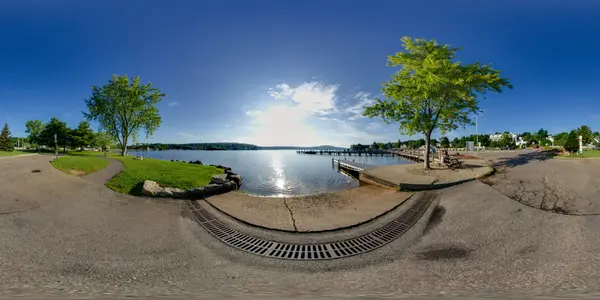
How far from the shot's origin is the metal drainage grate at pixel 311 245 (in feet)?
15.1

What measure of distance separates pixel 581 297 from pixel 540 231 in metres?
2.19

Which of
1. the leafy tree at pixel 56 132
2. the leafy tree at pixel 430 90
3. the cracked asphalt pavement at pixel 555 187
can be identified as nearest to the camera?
the cracked asphalt pavement at pixel 555 187

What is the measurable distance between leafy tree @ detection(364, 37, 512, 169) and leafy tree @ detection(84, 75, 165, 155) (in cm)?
2785

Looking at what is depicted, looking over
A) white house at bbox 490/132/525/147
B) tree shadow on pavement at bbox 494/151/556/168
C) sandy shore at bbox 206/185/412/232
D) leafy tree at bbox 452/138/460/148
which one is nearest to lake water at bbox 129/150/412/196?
sandy shore at bbox 206/185/412/232

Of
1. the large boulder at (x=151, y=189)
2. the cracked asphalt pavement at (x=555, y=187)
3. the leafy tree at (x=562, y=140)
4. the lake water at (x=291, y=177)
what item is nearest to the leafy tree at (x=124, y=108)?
the lake water at (x=291, y=177)

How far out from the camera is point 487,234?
500 centimetres

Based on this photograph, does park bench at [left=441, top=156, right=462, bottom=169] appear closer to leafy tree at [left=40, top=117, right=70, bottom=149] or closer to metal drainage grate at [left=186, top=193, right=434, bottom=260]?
metal drainage grate at [left=186, top=193, right=434, bottom=260]

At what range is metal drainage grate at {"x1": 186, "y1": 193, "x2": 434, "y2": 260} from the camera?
4.61m

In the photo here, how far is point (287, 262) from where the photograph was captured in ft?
14.2

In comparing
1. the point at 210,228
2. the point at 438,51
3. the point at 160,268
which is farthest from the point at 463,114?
the point at 160,268

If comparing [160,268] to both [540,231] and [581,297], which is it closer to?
[581,297]

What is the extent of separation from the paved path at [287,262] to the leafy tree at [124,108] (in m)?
25.3

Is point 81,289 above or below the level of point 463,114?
below

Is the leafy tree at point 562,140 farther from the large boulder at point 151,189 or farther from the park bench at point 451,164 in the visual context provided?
the large boulder at point 151,189
